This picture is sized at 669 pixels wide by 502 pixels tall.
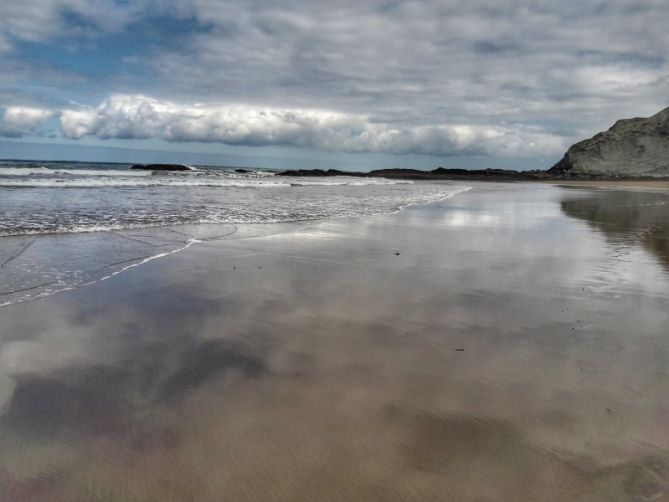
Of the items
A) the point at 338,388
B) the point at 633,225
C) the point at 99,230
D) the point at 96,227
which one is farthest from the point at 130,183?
the point at 338,388

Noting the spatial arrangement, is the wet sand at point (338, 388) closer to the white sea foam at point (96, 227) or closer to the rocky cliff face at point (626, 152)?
the white sea foam at point (96, 227)

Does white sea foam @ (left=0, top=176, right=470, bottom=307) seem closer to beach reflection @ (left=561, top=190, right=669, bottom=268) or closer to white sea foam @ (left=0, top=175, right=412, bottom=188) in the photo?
white sea foam @ (left=0, top=175, right=412, bottom=188)

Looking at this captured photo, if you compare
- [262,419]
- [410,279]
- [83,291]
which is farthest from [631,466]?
[83,291]

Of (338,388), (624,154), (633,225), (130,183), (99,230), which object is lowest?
(338,388)

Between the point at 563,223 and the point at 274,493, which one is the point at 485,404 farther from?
the point at 563,223

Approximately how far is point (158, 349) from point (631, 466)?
3214 millimetres

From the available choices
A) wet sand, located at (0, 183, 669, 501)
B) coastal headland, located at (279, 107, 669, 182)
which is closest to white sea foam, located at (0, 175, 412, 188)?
wet sand, located at (0, 183, 669, 501)

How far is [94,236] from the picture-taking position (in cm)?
888

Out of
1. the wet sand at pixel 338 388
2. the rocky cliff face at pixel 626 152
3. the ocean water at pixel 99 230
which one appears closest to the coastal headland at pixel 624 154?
the rocky cliff face at pixel 626 152

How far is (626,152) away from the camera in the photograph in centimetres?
5697

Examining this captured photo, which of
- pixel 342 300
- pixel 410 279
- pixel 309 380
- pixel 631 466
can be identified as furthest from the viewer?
pixel 410 279

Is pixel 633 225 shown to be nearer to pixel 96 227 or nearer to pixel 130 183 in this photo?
pixel 96 227

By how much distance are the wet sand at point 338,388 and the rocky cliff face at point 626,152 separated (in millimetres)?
59159

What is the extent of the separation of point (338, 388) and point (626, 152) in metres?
66.3
